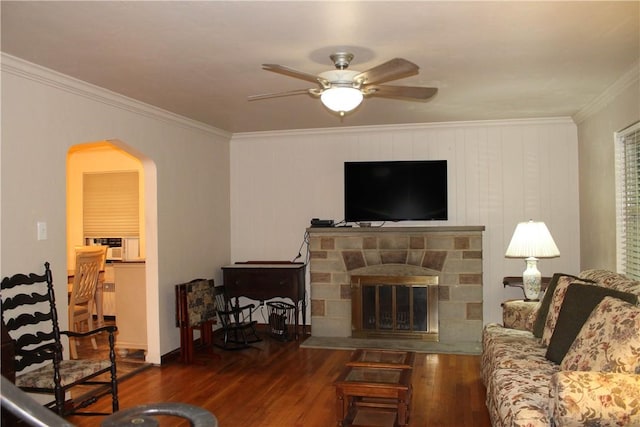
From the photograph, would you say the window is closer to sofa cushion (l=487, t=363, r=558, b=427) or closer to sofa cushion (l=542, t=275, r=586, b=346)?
sofa cushion (l=542, t=275, r=586, b=346)

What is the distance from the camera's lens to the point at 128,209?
284 inches

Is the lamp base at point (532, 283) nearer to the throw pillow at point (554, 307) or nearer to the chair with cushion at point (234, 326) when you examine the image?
the throw pillow at point (554, 307)

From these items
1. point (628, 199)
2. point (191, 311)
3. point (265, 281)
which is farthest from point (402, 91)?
point (265, 281)

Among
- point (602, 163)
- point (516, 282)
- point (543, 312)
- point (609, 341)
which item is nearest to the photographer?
point (609, 341)

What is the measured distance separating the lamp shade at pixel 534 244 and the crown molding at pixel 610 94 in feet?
3.92

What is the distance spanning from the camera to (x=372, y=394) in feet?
10.6

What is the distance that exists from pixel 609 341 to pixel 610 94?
259 cm

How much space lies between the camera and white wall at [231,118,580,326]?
19.1 feet

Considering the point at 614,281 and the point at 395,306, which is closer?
the point at 614,281

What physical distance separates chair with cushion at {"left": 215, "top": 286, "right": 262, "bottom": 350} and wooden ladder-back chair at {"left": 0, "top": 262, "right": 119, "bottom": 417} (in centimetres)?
206

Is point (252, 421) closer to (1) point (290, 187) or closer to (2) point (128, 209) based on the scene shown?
(1) point (290, 187)

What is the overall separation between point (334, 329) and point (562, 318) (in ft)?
10.3

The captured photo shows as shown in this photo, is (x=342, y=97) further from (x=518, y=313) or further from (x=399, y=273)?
(x=399, y=273)

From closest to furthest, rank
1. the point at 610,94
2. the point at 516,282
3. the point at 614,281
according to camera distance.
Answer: the point at 614,281, the point at 610,94, the point at 516,282
